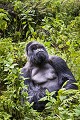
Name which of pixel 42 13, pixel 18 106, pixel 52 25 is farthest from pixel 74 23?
pixel 18 106

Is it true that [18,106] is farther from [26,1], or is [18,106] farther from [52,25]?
[26,1]

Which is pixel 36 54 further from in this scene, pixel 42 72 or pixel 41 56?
pixel 42 72

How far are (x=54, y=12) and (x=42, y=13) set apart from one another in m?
0.26

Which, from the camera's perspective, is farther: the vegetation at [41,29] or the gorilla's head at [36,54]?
the vegetation at [41,29]

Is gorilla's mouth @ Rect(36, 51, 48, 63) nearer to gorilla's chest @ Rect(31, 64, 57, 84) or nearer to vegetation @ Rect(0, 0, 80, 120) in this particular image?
gorilla's chest @ Rect(31, 64, 57, 84)

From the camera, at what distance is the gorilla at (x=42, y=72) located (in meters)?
4.23

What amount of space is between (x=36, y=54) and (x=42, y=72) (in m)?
0.23

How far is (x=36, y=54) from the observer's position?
4309 mm

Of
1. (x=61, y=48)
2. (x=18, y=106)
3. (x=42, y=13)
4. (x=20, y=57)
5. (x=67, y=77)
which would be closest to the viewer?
(x=18, y=106)

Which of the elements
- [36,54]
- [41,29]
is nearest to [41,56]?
[36,54]

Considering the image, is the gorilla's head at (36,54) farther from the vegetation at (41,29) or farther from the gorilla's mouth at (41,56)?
the vegetation at (41,29)

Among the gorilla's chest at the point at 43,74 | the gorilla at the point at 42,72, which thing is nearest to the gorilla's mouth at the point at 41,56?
the gorilla at the point at 42,72

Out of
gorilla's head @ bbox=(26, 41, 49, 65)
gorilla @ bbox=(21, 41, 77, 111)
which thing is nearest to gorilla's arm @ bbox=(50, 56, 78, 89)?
gorilla @ bbox=(21, 41, 77, 111)

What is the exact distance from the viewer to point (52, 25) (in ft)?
21.6
